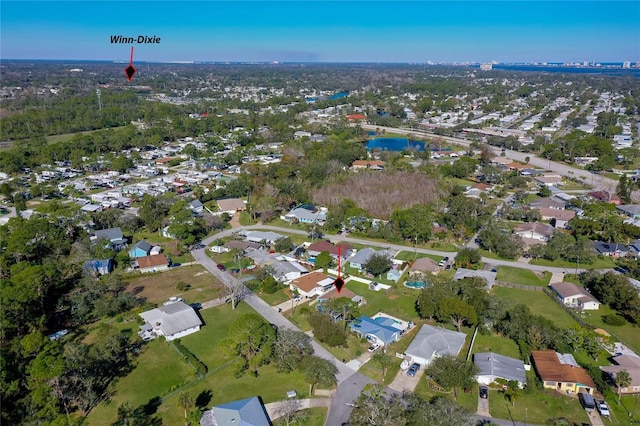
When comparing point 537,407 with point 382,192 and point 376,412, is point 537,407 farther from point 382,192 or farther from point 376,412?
point 382,192

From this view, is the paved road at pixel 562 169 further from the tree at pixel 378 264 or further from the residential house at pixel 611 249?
the tree at pixel 378 264

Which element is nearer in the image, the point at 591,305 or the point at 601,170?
the point at 591,305

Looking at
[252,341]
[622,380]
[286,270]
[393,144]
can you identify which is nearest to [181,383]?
[252,341]

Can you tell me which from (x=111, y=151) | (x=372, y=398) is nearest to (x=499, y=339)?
(x=372, y=398)

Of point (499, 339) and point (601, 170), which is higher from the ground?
point (601, 170)

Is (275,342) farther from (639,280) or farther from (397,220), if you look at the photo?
(639,280)

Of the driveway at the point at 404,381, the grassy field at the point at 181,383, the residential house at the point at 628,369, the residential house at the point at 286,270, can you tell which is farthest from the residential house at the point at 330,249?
the residential house at the point at 628,369

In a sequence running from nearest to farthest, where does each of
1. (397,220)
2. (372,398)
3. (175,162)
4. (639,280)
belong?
(372,398) → (639,280) → (397,220) → (175,162)

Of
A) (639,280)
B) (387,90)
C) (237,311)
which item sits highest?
(387,90)
